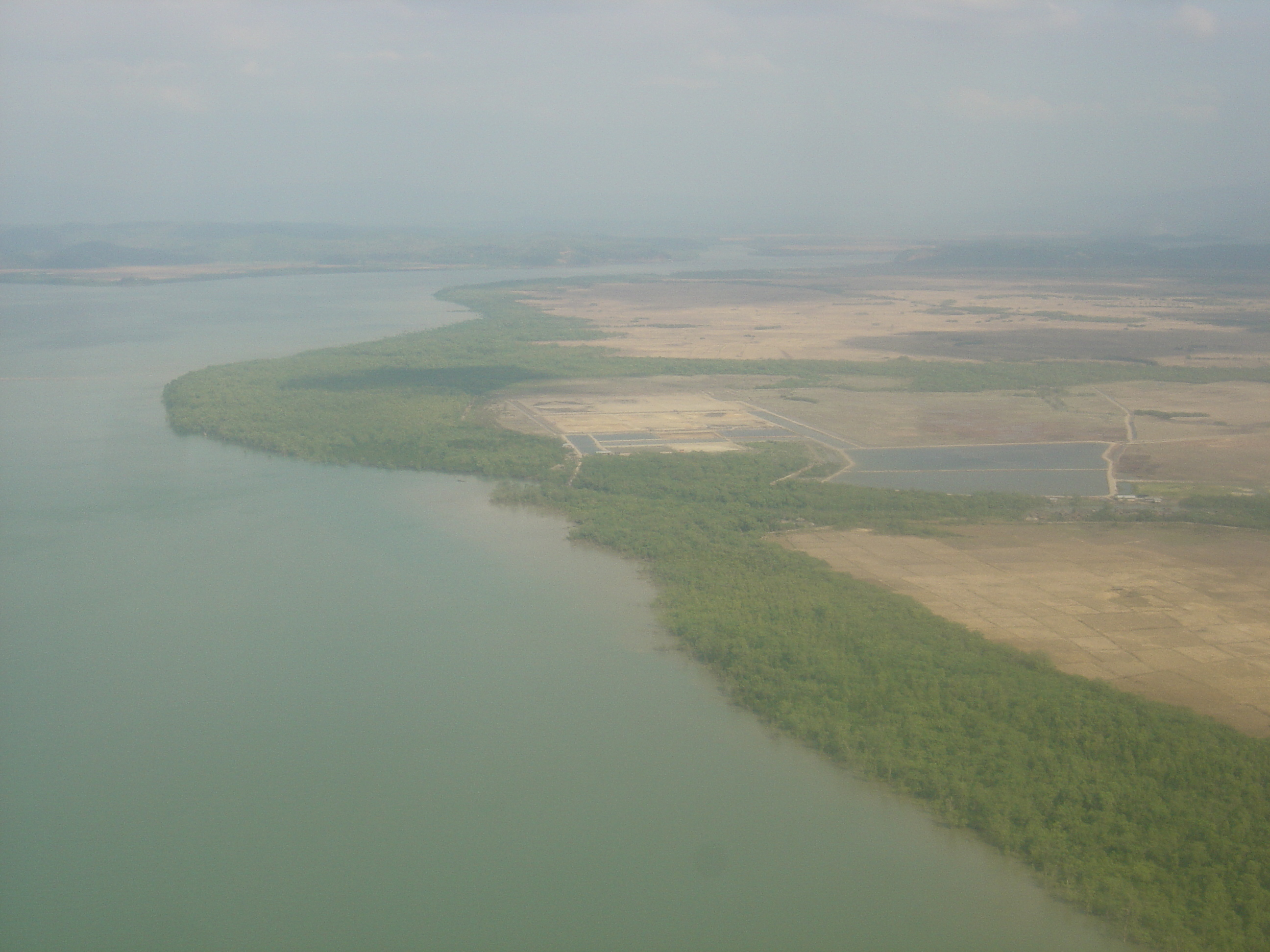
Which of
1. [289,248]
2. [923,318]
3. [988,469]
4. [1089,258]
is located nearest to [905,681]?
[988,469]

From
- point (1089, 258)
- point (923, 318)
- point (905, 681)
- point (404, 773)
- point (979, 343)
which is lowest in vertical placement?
point (404, 773)

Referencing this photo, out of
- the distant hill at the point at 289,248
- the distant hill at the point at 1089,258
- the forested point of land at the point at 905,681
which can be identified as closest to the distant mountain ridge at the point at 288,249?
the distant hill at the point at 289,248

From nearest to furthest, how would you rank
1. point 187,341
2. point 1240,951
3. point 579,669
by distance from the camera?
point 1240,951
point 579,669
point 187,341

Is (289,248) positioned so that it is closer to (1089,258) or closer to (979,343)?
(1089,258)

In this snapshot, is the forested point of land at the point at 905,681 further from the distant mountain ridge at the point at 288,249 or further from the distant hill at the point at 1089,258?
the distant mountain ridge at the point at 288,249

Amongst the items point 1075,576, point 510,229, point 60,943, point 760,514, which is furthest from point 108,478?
point 510,229

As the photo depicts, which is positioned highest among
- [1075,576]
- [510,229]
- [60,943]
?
[510,229]

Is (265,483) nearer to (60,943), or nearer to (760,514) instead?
(760,514)
